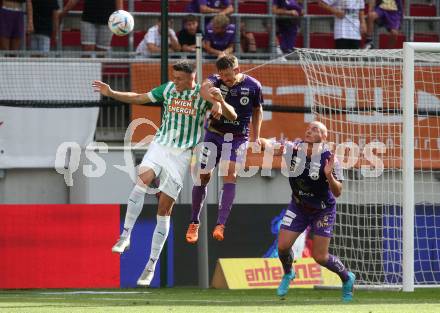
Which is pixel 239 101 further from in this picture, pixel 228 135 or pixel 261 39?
pixel 261 39

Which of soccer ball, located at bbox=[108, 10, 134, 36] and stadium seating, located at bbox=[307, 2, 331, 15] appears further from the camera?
stadium seating, located at bbox=[307, 2, 331, 15]

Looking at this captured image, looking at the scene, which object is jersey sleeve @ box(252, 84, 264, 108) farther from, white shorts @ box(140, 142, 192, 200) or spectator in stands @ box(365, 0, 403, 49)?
spectator in stands @ box(365, 0, 403, 49)

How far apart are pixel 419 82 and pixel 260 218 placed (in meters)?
3.50

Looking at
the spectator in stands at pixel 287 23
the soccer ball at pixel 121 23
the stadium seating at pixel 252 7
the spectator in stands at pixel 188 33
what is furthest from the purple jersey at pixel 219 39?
the soccer ball at pixel 121 23

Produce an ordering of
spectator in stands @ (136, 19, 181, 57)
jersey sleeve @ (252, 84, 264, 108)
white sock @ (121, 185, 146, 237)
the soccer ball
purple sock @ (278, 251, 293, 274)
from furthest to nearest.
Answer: spectator in stands @ (136, 19, 181, 57) < purple sock @ (278, 251, 293, 274) < the soccer ball < jersey sleeve @ (252, 84, 264, 108) < white sock @ (121, 185, 146, 237)

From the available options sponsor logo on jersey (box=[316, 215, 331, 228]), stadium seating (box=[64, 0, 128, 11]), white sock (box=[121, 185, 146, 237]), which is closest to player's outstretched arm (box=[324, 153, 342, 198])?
sponsor logo on jersey (box=[316, 215, 331, 228])

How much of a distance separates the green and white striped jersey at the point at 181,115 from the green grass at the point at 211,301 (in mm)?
1806

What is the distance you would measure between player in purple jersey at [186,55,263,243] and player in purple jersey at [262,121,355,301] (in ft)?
1.81

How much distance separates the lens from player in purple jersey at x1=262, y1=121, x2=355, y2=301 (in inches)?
488

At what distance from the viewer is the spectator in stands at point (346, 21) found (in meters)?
18.8

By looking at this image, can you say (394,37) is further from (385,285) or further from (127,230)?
(127,230)

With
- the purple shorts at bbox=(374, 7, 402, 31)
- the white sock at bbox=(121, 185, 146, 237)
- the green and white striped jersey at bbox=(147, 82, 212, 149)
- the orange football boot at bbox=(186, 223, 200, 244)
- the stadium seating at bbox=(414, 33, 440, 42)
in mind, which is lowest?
the orange football boot at bbox=(186, 223, 200, 244)

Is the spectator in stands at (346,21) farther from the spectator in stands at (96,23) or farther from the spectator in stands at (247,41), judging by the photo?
the spectator in stands at (96,23)

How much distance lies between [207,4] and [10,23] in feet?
11.0
